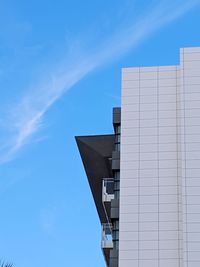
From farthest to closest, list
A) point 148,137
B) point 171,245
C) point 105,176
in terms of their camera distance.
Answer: point 105,176 → point 148,137 → point 171,245

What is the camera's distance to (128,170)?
121 ft

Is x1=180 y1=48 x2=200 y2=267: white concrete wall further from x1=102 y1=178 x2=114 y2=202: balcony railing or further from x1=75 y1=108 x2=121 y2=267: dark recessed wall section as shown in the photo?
x1=102 y1=178 x2=114 y2=202: balcony railing

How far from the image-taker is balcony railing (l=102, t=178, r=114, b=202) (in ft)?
128

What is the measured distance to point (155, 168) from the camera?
36.6 metres

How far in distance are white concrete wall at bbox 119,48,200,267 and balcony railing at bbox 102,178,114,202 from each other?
2.50 meters

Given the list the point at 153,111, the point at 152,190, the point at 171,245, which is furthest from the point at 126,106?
the point at 171,245

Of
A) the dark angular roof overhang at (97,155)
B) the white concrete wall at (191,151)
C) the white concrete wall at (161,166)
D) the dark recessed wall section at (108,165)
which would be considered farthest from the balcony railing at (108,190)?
the white concrete wall at (191,151)

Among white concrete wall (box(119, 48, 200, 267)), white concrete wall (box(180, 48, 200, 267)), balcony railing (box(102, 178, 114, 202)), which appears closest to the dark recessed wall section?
balcony railing (box(102, 178, 114, 202))

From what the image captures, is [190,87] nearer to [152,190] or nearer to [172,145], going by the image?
[172,145]

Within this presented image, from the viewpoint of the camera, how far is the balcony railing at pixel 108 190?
39062 millimetres

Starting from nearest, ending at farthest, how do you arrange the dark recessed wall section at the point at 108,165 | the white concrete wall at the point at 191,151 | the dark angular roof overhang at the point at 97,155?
the white concrete wall at the point at 191,151 < the dark recessed wall section at the point at 108,165 < the dark angular roof overhang at the point at 97,155

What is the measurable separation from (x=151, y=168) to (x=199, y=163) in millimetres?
2471

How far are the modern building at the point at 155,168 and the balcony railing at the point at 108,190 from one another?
6cm

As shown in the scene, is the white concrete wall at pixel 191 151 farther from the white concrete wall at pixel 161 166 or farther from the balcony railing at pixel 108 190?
the balcony railing at pixel 108 190
